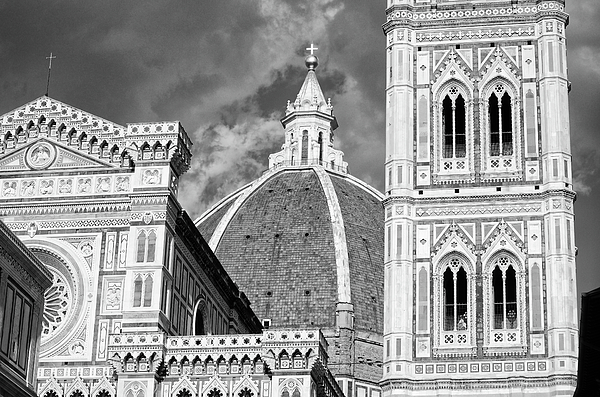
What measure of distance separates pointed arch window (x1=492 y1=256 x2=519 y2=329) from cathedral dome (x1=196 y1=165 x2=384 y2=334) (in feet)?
115

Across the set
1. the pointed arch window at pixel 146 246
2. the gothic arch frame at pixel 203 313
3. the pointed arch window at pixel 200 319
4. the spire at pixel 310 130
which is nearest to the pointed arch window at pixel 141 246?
the pointed arch window at pixel 146 246

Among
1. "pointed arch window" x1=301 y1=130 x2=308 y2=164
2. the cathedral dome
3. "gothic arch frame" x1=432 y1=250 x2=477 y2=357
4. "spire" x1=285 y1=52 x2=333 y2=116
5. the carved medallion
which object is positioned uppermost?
"spire" x1=285 y1=52 x2=333 y2=116

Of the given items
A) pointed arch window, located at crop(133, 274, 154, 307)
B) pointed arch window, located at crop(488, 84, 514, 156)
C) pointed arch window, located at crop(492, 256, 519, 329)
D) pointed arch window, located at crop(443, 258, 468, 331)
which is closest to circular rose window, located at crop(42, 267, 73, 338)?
pointed arch window, located at crop(133, 274, 154, 307)

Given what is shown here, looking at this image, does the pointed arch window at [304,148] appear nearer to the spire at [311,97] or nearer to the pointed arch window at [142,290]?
the spire at [311,97]

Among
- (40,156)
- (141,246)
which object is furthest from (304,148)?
(141,246)

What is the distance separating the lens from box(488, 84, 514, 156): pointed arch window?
→ 3953 cm

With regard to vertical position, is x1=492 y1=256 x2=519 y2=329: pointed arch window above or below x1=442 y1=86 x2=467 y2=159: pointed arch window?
below

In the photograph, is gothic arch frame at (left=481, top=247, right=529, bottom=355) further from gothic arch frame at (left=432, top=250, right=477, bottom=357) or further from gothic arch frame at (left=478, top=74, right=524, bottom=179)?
gothic arch frame at (left=478, top=74, right=524, bottom=179)

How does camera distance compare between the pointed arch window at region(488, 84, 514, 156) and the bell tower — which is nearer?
the bell tower

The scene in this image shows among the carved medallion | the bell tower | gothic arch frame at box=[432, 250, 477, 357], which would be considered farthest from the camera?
the carved medallion

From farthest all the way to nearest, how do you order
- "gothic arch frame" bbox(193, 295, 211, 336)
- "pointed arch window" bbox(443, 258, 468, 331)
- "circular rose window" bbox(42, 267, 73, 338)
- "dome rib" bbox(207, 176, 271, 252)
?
"dome rib" bbox(207, 176, 271, 252), "gothic arch frame" bbox(193, 295, 211, 336), "pointed arch window" bbox(443, 258, 468, 331), "circular rose window" bbox(42, 267, 73, 338)

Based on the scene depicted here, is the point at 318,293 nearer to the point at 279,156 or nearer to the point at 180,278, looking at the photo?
the point at 279,156

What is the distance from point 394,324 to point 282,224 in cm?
4480

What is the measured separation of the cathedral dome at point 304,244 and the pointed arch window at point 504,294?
115 ft
